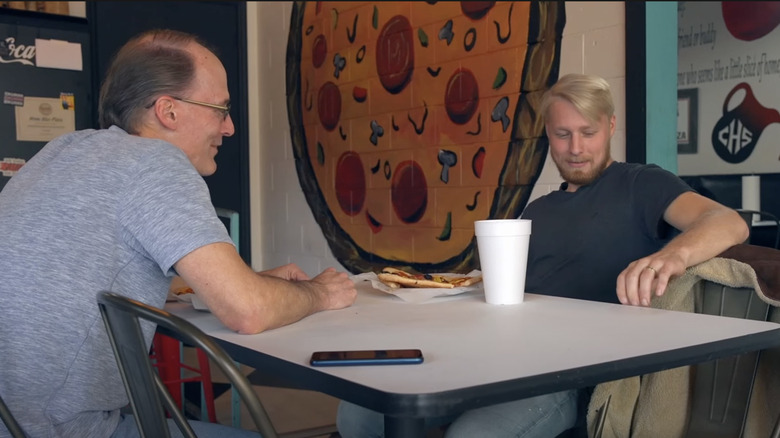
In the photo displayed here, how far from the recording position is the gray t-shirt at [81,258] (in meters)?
1.19

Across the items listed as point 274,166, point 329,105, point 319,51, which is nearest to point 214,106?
point 329,105

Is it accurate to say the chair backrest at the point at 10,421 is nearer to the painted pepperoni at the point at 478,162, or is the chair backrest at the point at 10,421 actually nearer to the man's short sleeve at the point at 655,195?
the man's short sleeve at the point at 655,195

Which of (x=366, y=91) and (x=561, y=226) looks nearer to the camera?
(x=561, y=226)

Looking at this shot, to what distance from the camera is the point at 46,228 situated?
1225 millimetres

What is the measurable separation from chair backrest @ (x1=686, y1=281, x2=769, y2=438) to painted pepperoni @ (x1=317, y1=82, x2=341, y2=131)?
9.65 feet

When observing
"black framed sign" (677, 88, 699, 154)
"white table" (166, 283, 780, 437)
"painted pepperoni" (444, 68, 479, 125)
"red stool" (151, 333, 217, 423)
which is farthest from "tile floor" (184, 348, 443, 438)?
"black framed sign" (677, 88, 699, 154)

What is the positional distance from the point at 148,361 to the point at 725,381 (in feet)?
3.20

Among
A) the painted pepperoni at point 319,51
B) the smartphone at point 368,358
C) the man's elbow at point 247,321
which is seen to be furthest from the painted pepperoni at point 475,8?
the smartphone at point 368,358

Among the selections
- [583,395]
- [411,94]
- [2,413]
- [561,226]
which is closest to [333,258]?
[411,94]

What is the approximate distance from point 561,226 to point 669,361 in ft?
3.23

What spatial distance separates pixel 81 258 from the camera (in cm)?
121

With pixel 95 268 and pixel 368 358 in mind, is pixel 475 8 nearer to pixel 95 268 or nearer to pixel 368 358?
pixel 95 268

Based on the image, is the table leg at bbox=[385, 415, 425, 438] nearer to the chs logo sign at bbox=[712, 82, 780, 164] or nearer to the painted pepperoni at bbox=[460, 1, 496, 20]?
the painted pepperoni at bbox=[460, 1, 496, 20]

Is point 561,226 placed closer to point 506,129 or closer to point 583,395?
point 583,395
